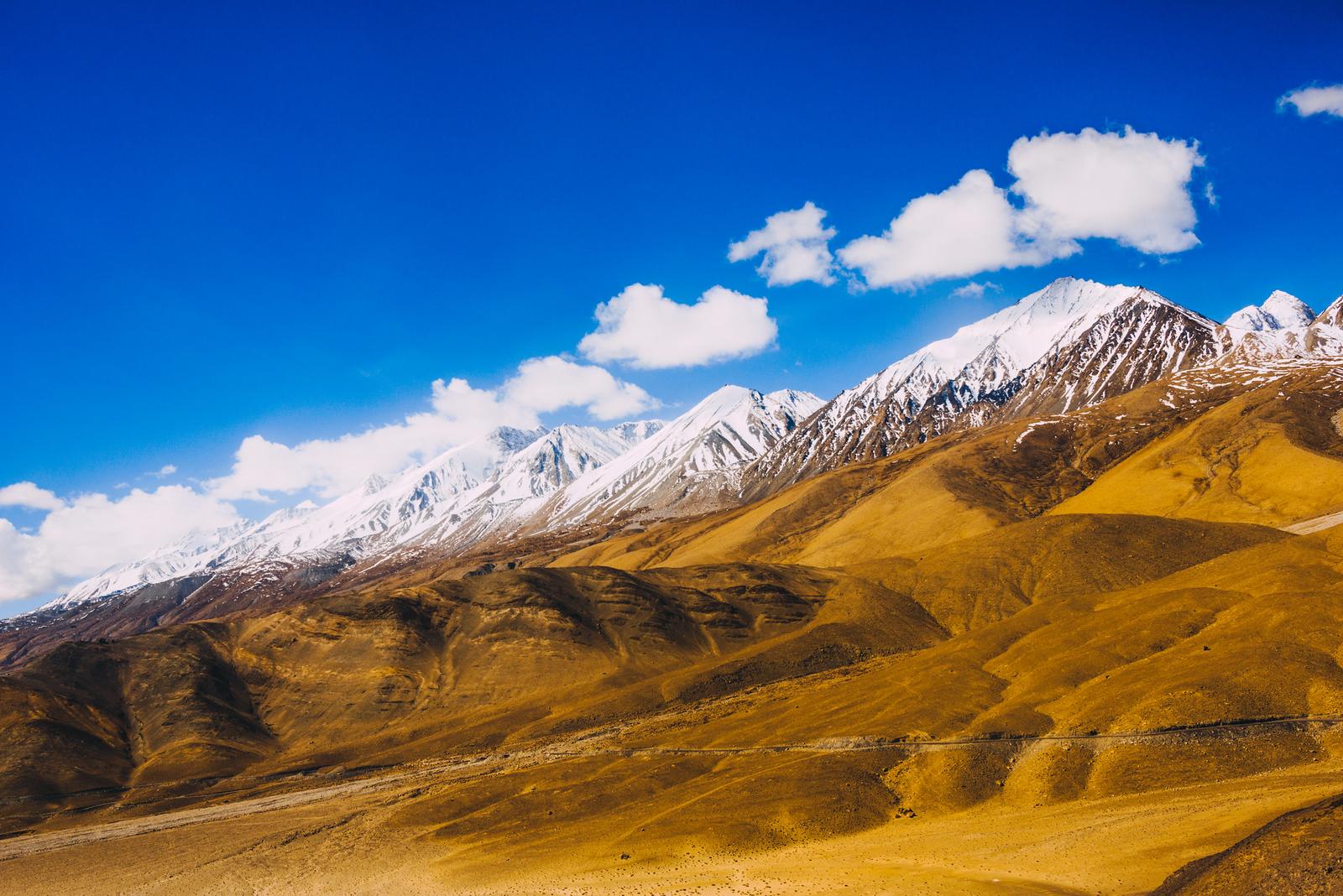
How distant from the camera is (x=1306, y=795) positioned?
130 ft

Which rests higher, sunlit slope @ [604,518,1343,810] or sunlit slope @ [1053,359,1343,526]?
sunlit slope @ [1053,359,1343,526]

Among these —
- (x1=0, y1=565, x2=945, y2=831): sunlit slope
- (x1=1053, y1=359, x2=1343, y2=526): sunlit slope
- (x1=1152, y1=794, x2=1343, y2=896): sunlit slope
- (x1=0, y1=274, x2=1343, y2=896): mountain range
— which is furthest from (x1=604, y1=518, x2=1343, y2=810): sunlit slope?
(x1=1053, y1=359, x2=1343, y2=526): sunlit slope

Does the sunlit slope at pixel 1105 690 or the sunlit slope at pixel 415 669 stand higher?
the sunlit slope at pixel 415 669

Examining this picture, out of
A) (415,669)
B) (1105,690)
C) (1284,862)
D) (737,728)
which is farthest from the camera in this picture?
(415,669)

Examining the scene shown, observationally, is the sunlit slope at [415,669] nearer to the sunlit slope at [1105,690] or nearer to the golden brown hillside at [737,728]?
the golden brown hillside at [737,728]

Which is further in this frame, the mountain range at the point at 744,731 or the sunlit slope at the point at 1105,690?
the sunlit slope at the point at 1105,690

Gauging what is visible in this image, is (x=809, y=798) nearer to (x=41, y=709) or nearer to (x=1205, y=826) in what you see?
(x=1205, y=826)

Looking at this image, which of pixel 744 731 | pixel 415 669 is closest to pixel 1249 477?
pixel 744 731

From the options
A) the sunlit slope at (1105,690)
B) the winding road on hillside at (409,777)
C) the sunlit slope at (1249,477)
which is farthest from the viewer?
the sunlit slope at (1249,477)

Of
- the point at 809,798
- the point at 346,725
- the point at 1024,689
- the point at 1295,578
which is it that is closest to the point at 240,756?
the point at 346,725

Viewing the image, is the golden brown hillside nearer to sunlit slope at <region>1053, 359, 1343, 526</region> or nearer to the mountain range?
the mountain range

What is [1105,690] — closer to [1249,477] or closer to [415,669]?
[415,669]

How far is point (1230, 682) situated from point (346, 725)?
102790mm

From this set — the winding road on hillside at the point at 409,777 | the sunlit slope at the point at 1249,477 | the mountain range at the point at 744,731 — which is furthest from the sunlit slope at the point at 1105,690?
the sunlit slope at the point at 1249,477
